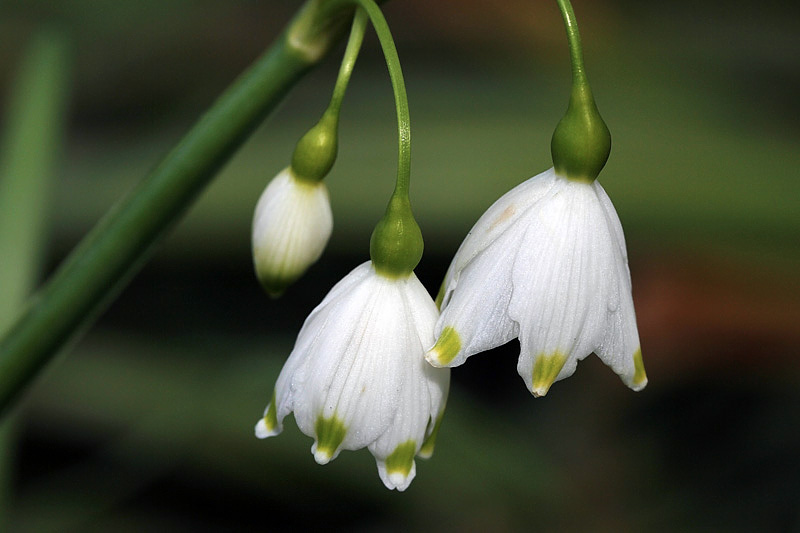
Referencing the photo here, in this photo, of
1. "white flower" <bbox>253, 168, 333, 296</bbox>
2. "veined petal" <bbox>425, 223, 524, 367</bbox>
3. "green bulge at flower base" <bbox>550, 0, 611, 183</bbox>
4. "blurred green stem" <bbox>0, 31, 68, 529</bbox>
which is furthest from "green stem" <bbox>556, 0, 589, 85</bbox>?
"blurred green stem" <bbox>0, 31, 68, 529</bbox>

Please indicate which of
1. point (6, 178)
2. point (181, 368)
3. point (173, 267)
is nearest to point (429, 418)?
point (6, 178)

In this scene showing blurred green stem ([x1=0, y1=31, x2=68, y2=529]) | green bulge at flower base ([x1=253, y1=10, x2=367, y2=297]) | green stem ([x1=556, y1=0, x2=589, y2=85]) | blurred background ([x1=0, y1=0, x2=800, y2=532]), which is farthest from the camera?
blurred background ([x1=0, y1=0, x2=800, y2=532])

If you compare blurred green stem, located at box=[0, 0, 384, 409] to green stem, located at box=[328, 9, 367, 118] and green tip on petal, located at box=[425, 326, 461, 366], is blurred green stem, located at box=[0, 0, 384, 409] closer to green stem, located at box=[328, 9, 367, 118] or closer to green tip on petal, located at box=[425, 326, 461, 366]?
green stem, located at box=[328, 9, 367, 118]

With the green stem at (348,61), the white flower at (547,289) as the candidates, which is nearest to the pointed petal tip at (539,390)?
the white flower at (547,289)

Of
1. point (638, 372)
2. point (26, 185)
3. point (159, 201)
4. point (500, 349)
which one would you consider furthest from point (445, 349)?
point (500, 349)

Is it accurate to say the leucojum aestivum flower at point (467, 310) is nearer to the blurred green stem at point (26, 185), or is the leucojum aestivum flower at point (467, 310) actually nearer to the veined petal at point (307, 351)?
A: the veined petal at point (307, 351)
